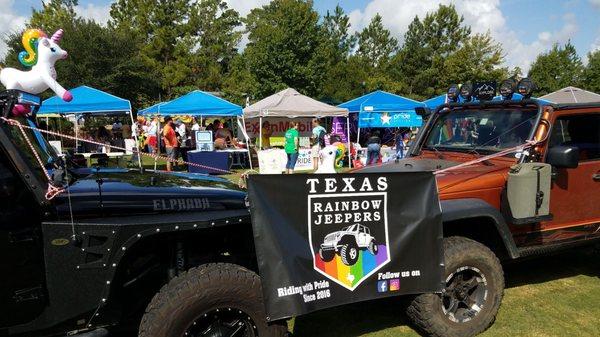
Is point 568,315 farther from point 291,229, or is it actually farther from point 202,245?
point 202,245

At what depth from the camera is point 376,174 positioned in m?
2.88

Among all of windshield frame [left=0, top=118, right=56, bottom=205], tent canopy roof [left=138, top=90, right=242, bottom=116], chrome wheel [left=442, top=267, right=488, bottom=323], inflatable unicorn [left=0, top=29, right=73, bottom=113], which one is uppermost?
tent canopy roof [left=138, top=90, right=242, bottom=116]

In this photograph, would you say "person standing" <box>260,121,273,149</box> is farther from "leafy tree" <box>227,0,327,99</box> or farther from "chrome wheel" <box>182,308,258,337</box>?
"leafy tree" <box>227,0,327,99</box>

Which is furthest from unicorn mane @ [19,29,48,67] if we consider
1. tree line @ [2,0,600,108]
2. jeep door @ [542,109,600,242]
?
tree line @ [2,0,600,108]

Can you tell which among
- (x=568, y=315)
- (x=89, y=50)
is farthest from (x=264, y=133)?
(x=89, y=50)

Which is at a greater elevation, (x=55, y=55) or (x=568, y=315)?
(x=55, y=55)

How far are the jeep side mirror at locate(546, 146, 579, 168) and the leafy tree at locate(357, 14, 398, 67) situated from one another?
184 ft

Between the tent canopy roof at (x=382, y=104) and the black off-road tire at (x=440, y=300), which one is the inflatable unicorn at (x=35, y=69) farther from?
the tent canopy roof at (x=382, y=104)

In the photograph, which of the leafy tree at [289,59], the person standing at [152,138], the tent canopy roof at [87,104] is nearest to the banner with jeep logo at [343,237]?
the tent canopy roof at [87,104]

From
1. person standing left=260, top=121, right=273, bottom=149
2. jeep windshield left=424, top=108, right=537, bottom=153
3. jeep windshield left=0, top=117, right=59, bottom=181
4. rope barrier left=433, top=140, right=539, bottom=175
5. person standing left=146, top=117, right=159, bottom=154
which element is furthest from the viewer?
person standing left=260, top=121, right=273, bottom=149

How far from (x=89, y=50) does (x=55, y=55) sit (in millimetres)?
35113

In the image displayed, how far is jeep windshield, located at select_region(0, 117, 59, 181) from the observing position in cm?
236

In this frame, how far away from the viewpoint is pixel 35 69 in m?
2.95

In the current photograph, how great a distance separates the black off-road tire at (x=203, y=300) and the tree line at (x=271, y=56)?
34372mm
